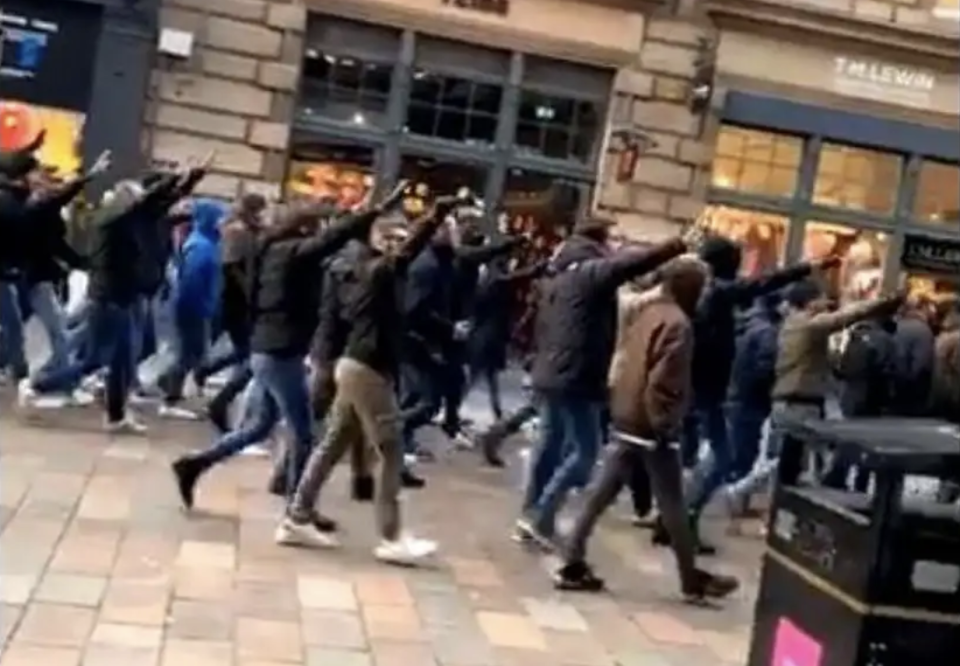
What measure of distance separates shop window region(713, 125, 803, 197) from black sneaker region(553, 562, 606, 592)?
1333cm

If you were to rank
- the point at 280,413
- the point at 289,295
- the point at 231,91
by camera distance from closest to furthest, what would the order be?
the point at 289,295, the point at 280,413, the point at 231,91

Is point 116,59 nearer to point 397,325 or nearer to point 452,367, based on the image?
point 452,367

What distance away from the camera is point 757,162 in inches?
894

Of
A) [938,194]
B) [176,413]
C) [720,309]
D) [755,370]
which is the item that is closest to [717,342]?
[720,309]

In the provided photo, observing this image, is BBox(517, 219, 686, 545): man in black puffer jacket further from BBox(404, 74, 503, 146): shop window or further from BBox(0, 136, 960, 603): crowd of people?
BBox(404, 74, 503, 146): shop window

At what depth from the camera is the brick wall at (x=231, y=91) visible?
68.3 ft

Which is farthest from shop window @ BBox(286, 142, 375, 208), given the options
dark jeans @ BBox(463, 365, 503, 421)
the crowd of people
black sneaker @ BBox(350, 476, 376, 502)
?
black sneaker @ BBox(350, 476, 376, 502)

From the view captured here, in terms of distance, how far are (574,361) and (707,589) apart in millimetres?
1393

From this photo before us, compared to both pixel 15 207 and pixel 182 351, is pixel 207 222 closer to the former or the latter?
pixel 182 351

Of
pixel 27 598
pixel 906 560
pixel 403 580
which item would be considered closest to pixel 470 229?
pixel 403 580

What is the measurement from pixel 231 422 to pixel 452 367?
170 cm

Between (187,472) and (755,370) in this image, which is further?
(755,370)

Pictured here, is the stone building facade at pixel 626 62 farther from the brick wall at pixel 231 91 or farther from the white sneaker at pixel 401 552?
the white sneaker at pixel 401 552

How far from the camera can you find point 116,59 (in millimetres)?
20609
